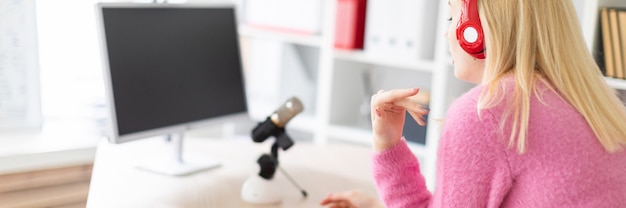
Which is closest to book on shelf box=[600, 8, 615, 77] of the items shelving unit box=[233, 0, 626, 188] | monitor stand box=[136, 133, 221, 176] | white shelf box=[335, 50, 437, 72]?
shelving unit box=[233, 0, 626, 188]

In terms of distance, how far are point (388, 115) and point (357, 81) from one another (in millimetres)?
1603

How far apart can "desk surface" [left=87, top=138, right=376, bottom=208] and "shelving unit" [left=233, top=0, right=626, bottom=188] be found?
429 mm

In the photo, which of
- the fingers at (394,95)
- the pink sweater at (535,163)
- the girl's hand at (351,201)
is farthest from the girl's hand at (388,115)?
the girl's hand at (351,201)

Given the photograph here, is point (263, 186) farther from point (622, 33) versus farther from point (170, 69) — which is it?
point (622, 33)

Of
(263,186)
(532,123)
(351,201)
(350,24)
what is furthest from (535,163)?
(350,24)

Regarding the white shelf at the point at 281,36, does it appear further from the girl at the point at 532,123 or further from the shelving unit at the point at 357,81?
the girl at the point at 532,123

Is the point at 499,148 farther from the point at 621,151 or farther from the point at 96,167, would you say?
the point at 96,167

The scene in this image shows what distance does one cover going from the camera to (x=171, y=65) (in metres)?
1.92

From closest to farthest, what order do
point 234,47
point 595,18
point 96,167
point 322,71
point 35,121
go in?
point 96,167 → point 234,47 → point 595,18 → point 35,121 → point 322,71

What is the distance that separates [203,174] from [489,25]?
Result: 97cm

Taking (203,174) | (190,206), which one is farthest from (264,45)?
(190,206)

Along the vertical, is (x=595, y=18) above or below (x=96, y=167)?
above

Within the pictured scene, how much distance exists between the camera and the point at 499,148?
1.19 m

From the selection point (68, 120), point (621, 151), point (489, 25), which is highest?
point (489, 25)
